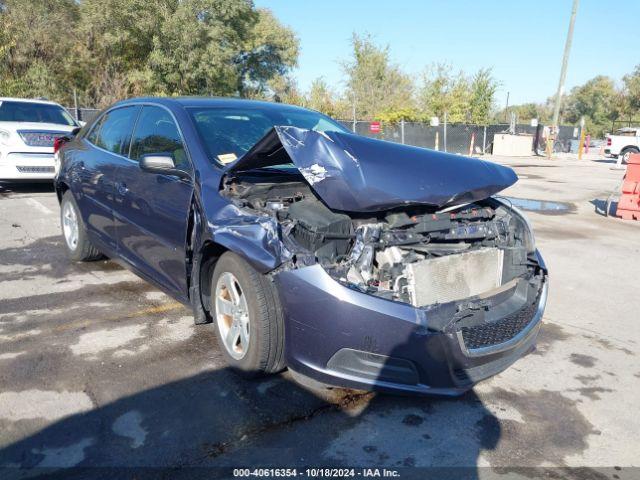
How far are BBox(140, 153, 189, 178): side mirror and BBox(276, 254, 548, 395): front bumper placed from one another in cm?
128

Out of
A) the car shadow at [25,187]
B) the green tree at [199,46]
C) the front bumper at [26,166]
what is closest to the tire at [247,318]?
the front bumper at [26,166]

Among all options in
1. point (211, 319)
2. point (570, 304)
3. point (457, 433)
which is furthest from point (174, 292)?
point (570, 304)

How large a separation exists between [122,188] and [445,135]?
870 inches

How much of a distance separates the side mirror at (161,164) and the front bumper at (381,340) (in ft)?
4.19

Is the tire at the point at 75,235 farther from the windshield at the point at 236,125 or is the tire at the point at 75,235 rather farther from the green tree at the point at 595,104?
the green tree at the point at 595,104

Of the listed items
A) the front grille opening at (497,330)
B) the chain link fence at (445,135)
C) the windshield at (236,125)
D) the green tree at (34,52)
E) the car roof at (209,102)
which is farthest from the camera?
the green tree at (34,52)

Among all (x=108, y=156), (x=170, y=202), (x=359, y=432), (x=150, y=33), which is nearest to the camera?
(x=359, y=432)

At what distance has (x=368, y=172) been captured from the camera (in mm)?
→ 3035

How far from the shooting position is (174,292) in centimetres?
386

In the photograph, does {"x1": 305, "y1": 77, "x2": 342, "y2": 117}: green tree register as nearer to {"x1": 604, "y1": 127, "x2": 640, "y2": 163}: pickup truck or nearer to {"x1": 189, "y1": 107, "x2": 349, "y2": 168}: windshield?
{"x1": 604, "y1": 127, "x2": 640, "y2": 163}: pickup truck

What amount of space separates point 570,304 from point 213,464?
3737 mm

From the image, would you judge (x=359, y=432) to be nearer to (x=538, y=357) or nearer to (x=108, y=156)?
(x=538, y=357)

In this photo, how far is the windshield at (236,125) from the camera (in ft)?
12.2

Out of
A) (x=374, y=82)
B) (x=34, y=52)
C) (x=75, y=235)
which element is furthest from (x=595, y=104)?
(x=75, y=235)
